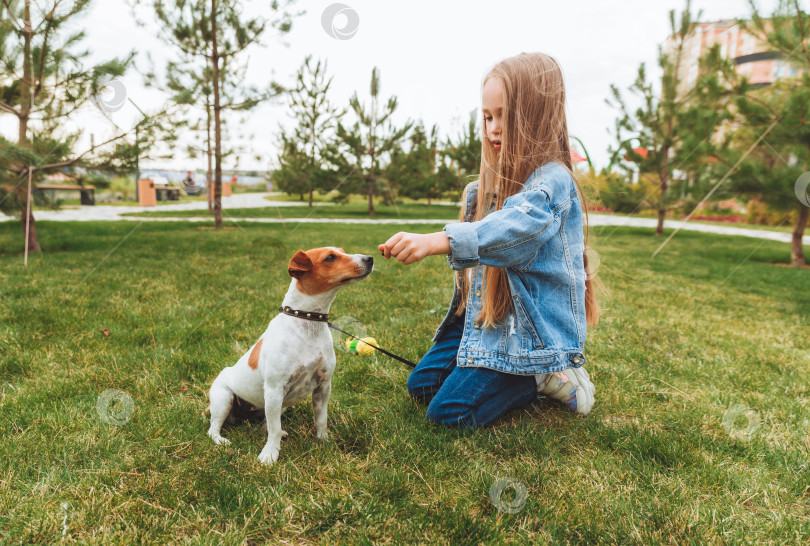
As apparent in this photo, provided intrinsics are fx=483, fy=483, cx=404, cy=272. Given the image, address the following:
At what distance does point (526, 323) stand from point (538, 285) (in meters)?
0.18

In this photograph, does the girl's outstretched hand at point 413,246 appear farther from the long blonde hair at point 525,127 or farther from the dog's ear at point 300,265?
the long blonde hair at point 525,127

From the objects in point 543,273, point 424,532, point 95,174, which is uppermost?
point 95,174

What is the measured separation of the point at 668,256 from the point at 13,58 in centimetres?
1162

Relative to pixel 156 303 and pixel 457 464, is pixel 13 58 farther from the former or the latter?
pixel 457 464

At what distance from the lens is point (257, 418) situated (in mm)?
2418

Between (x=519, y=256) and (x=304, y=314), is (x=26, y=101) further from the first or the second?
→ (x=519, y=256)

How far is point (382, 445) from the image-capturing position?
83.5 inches

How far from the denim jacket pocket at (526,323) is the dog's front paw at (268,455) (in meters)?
1.18

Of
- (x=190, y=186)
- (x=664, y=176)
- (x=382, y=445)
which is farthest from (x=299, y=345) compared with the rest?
(x=664, y=176)

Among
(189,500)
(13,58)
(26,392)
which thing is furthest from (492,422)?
(13,58)

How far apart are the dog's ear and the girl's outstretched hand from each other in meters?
0.33

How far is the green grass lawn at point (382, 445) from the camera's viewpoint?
1667mm

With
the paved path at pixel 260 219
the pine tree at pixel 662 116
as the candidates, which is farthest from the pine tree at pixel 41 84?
the pine tree at pixel 662 116

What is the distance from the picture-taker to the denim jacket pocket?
6.97ft
